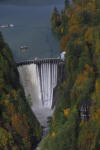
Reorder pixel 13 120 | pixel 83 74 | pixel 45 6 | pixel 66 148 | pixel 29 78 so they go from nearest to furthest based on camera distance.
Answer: pixel 66 148
pixel 13 120
pixel 83 74
pixel 29 78
pixel 45 6

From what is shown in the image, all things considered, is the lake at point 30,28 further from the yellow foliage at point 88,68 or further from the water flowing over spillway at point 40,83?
the yellow foliage at point 88,68

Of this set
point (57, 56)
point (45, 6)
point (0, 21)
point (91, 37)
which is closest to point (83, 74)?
point (91, 37)

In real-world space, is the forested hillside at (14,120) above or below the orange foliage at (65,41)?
below

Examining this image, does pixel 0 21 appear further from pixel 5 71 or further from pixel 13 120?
pixel 13 120

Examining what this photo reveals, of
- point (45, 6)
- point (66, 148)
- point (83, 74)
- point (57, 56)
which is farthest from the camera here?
point (45, 6)

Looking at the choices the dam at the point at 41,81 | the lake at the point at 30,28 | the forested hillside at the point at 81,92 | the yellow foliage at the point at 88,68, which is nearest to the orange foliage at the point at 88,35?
the forested hillside at the point at 81,92

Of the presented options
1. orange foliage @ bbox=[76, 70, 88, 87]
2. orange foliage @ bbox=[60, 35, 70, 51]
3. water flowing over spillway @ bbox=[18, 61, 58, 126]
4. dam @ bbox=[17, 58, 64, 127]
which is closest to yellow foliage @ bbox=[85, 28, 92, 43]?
orange foliage @ bbox=[76, 70, 88, 87]

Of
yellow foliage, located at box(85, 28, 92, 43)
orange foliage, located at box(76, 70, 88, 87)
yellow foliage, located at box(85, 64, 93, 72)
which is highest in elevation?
yellow foliage, located at box(85, 28, 92, 43)

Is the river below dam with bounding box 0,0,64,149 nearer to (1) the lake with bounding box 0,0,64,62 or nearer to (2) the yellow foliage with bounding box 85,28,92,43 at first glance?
(1) the lake with bounding box 0,0,64,62
